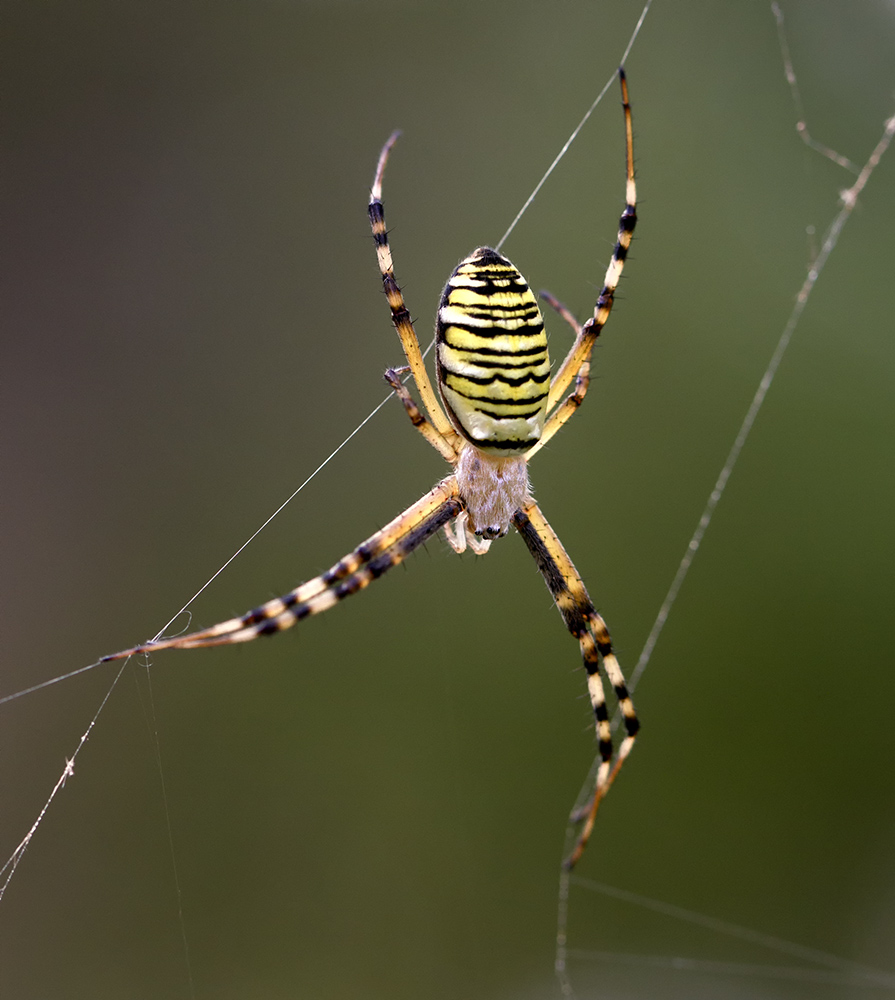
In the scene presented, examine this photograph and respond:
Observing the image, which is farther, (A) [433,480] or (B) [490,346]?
(A) [433,480]

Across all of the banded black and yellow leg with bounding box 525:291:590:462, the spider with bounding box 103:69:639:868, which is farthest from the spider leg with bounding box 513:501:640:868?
the banded black and yellow leg with bounding box 525:291:590:462

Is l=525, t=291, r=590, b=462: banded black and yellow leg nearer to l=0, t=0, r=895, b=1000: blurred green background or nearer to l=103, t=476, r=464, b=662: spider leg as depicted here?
l=103, t=476, r=464, b=662: spider leg

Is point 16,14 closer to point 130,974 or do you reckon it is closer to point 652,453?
point 652,453

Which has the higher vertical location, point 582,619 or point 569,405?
point 569,405

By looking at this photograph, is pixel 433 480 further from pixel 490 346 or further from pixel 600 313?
pixel 490 346

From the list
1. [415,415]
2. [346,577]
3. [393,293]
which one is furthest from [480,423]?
[346,577]

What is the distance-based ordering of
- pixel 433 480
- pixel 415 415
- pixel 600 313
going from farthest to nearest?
pixel 433 480 → pixel 600 313 → pixel 415 415
